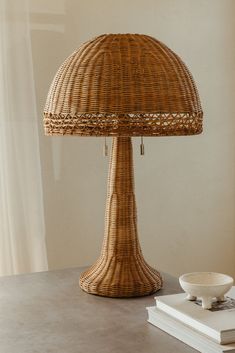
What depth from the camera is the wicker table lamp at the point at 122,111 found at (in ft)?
4.86

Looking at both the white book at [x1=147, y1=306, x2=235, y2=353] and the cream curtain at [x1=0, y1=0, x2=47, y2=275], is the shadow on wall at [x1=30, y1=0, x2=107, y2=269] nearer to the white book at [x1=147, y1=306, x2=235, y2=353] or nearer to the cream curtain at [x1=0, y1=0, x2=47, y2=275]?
the cream curtain at [x1=0, y1=0, x2=47, y2=275]

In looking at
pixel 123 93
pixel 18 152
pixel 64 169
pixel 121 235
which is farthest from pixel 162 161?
pixel 123 93

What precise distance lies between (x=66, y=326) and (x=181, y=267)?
1.54m

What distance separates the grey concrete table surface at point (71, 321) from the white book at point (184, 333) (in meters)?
0.01

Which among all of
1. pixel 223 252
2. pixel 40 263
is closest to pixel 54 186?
pixel 40 263

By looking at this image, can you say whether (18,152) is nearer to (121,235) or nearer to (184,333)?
(121,235)

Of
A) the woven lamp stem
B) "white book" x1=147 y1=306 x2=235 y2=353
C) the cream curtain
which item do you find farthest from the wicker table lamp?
the cream curtain

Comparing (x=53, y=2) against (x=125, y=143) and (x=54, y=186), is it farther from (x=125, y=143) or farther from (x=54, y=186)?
(x=125, y=143)

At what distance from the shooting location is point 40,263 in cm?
247

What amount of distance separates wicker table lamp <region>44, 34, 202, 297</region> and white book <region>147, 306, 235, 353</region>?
223 millimetres

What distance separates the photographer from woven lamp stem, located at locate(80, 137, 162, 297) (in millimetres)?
1638

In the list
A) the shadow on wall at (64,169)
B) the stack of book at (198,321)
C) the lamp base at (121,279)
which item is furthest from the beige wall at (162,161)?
the stack of book at (198,321)

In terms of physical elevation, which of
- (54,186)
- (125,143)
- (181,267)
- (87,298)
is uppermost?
(125,143)

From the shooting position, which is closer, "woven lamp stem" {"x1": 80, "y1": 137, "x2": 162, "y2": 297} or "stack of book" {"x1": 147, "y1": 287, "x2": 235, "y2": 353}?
"stack of book" {"x1": 147, "y1": 287, "x2": 235, "y2": 353}
